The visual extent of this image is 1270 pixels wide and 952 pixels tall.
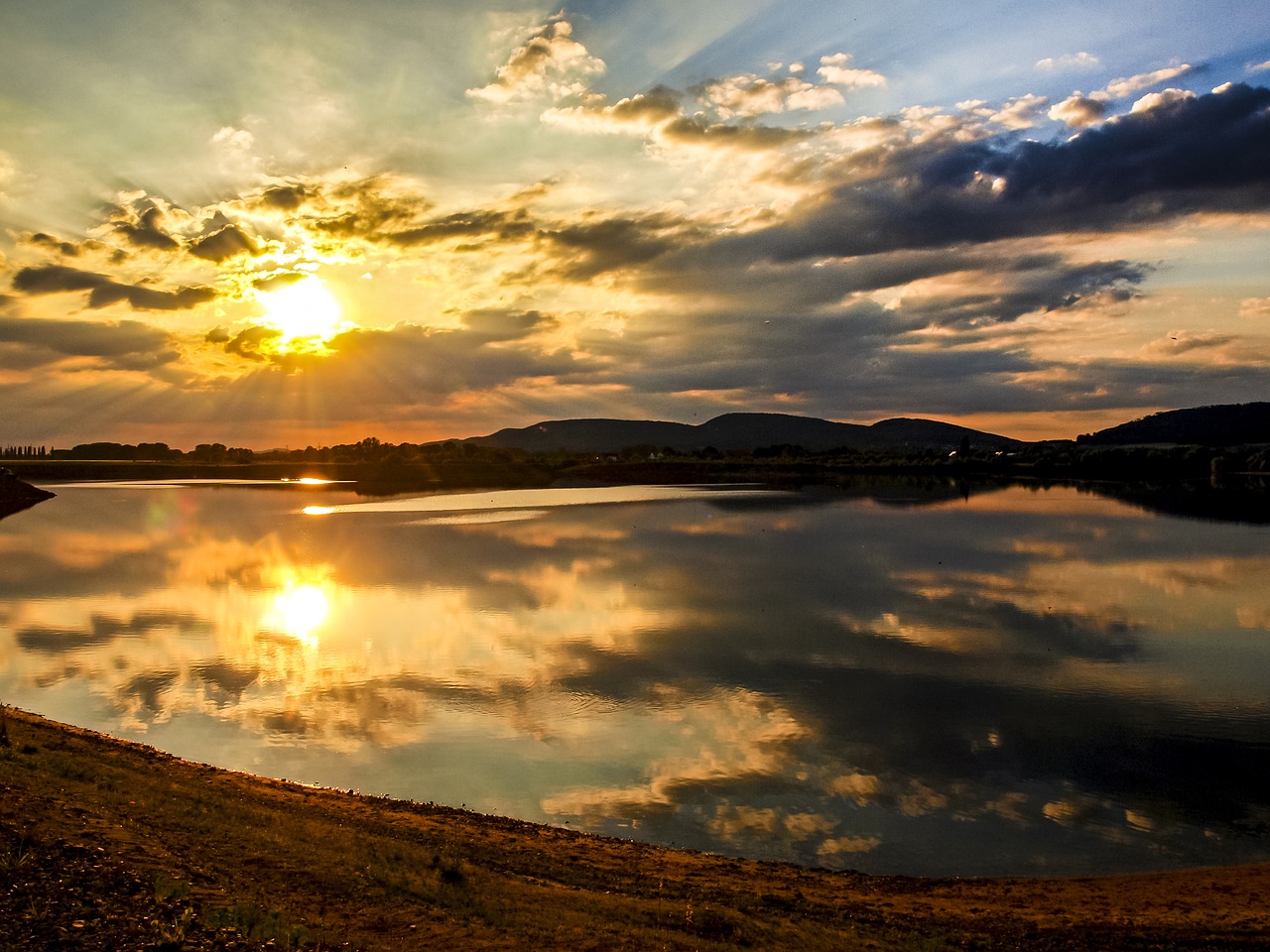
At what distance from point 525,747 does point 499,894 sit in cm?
901

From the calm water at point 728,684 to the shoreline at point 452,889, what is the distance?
1.72 metres

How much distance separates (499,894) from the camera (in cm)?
1089

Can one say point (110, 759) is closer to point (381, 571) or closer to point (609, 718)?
point (609, 718)

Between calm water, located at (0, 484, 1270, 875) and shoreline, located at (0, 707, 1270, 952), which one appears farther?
calm water, located at (0, 484, 1270, 875)

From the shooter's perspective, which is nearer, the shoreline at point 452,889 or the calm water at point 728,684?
the shoreline at point 452,889

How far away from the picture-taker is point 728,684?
81.6ft

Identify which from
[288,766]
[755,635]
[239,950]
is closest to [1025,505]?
[755,635]

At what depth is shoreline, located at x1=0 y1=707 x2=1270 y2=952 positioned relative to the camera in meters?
9.05

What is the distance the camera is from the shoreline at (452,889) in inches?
356

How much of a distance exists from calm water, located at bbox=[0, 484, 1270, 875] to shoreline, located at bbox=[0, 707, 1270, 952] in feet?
5.63

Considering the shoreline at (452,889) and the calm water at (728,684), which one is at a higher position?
the shoreline at (452,889)

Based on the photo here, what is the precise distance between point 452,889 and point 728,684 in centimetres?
1498

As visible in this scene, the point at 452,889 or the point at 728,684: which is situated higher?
the point at 452,889

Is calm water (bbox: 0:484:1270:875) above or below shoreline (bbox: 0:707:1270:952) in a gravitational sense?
below
